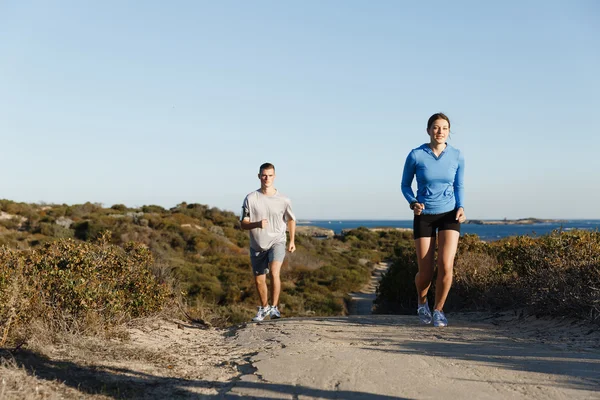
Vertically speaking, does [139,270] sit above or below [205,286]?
above

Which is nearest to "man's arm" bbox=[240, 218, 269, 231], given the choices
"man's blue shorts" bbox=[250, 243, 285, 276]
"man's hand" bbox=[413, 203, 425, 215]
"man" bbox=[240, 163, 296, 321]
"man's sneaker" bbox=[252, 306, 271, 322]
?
"man" bbox=[240, 163, 296, 321]

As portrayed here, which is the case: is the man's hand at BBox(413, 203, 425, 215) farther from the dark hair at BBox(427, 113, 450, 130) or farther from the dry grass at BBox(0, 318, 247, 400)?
the dry grass at BBox(0, 318, 247, 400)

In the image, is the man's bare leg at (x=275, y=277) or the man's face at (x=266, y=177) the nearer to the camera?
the man's bare leg at (x=275, y=277)

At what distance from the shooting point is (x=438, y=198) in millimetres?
6453

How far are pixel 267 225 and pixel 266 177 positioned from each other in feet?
2.18

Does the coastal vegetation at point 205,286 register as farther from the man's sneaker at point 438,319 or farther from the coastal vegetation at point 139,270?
the man's sneaker at point 438,319

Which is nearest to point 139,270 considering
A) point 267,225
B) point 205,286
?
point 267,225

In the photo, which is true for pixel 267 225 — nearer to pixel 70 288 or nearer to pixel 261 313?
pixel 261 313

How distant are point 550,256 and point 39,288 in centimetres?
675

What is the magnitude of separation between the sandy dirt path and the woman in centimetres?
80

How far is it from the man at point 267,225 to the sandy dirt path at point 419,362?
103 centimetres

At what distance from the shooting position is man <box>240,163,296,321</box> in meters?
7.67

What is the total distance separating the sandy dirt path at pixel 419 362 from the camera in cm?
398

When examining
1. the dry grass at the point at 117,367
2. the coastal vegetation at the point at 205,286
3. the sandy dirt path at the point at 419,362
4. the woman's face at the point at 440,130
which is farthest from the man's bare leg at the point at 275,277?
the woman's face at the point at 440,130
